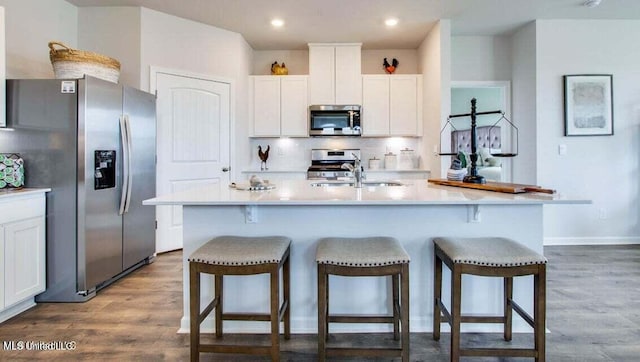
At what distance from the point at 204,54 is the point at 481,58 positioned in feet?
11.8

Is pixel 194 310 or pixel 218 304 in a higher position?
pixel 194 310

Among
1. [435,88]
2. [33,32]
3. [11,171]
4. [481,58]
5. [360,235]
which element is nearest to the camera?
[360,235]

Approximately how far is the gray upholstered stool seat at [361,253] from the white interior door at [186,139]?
8.93 feet

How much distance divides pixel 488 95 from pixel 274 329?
22.4 feet

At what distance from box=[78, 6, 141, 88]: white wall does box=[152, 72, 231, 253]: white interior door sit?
27 centimetres

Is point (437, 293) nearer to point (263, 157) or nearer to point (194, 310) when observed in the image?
point (194, 310)

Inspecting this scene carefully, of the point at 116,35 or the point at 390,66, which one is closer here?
the point at 116,35

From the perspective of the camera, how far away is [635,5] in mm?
3869

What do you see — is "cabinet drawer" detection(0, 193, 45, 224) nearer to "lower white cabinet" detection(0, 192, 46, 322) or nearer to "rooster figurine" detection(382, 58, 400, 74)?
"lower white cabinet" detection(0, 192, 46, 322)

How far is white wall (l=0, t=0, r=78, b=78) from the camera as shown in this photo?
310 centimetres

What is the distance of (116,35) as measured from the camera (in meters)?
3.82

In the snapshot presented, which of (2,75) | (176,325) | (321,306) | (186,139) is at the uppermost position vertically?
(2,75)

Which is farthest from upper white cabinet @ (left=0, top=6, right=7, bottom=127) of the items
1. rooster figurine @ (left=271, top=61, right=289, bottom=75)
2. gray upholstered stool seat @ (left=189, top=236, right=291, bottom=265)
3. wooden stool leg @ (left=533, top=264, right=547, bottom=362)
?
wooden stool leg @ (left=533, top=264, right=547, bottom=362)

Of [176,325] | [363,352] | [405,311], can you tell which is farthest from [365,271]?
[176,325]
